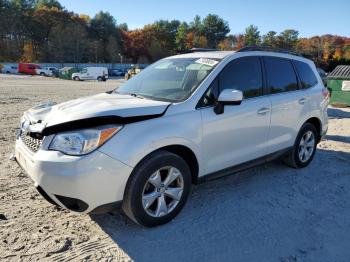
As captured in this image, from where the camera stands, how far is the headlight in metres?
3.35

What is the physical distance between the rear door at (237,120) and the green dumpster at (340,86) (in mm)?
11250

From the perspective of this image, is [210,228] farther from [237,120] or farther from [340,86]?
[340,86]

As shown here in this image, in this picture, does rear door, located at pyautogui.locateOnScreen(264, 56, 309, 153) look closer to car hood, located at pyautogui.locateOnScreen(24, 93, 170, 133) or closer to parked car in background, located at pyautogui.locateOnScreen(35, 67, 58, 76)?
car hood, located at pyautogui.locateOnScreen(24, 93, 170, 133)

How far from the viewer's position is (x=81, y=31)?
99875 millimetres

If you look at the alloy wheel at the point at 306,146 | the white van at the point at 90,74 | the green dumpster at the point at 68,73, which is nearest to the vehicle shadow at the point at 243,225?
the alloy wheel at the point at 306,146

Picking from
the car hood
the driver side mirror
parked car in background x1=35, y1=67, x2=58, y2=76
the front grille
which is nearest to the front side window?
the driver side mirror

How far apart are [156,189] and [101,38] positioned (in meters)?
113

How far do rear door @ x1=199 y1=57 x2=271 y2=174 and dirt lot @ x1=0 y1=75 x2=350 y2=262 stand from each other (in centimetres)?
54

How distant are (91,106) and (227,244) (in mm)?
1928

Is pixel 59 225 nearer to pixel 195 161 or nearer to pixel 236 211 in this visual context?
pixel 195 161

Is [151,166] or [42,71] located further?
[42,71]

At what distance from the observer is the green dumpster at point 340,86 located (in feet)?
49.9

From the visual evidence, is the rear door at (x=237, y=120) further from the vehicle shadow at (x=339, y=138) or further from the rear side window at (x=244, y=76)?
the vehicle shadow at (x=339, y=138)

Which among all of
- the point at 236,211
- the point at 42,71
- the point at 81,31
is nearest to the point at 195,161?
the point at 236,211
